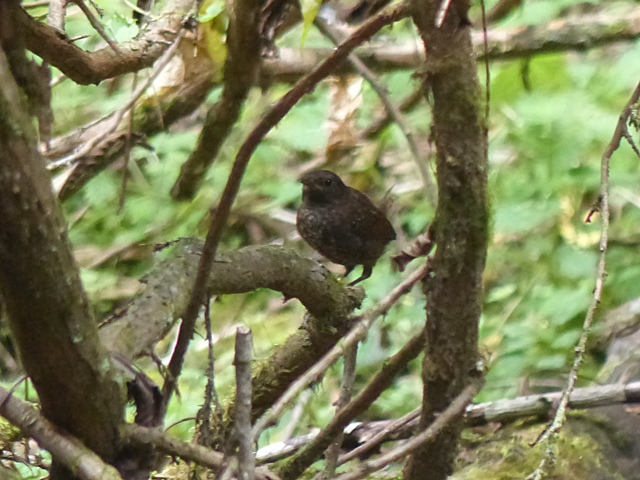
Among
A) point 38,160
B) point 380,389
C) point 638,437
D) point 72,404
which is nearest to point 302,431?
point 638,437

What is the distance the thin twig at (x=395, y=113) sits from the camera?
1.51 m

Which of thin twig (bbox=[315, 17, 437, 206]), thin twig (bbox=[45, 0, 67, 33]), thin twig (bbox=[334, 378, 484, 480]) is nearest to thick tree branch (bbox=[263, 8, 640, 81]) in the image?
thin twig (bbox=[315, 17, 437, 206])

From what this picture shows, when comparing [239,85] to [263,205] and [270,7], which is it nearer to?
[270,7]

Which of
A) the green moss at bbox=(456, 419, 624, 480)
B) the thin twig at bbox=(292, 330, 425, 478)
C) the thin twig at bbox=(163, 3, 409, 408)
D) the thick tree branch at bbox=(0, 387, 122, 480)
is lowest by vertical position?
the green moss at bbox=(456, 419, 624, 480)

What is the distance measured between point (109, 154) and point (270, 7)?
0.82 m

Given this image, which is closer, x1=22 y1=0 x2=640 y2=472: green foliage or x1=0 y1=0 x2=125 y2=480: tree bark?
x1=0 y1=0 x2=125 y2=480: tree bark

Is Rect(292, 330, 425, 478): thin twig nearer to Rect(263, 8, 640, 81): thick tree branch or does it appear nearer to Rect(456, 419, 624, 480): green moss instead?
Rect(456, 419, 624, 480): green moss

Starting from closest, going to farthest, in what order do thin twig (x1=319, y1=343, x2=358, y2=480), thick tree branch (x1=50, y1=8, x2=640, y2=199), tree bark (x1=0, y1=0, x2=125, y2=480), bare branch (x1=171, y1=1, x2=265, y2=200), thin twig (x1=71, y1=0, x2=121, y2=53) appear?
tree bark (x1=0, y1=0, x2=125, y2=480) → thin twig (x1=71, y1=0, x2=121, y2=53) → thin twig (x1=319, y1=343, x2=358, y2=480) → bare branch (x1=171, y1=1, x2=265, y2=200) → thick tree branch (x1=50, y1=8, x2=640, y2=199)

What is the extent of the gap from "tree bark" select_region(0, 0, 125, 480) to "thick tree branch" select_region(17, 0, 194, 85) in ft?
0.53

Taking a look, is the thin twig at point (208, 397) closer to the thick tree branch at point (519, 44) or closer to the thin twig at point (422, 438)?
the thin twig at point (422, 438)

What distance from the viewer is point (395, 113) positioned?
1684 mm

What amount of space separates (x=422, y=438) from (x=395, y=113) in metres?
0.76

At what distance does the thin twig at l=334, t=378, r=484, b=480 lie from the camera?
1.10m

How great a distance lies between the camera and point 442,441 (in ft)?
4.91
